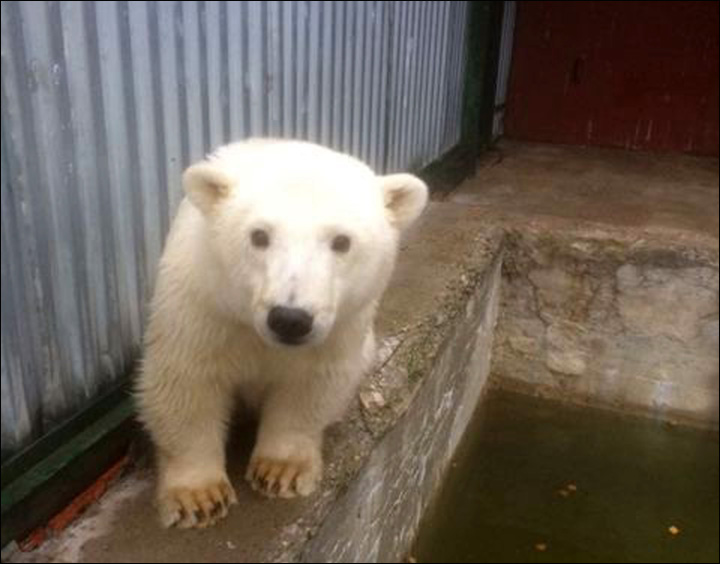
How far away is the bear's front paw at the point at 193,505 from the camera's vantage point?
2055mm

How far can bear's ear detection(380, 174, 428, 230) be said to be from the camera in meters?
2.21

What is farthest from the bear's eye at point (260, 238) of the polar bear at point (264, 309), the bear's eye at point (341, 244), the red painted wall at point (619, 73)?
the red painted wall at point (619, 73)

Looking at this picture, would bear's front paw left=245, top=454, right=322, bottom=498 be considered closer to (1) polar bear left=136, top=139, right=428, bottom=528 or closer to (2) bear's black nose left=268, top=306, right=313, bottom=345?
(1) polar bear left=136, top=139, right=428, bottom=528

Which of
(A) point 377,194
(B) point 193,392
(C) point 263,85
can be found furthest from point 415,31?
(B) point 193,392

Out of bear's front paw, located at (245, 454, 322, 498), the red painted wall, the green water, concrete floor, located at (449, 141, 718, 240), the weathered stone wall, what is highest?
the red painted wall

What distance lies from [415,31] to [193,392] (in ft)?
10.6

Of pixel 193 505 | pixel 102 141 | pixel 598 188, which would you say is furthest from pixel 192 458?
pixel 598 188

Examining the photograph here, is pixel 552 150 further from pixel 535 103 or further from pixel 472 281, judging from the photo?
pixel 472 281

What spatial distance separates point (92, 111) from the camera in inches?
84.0

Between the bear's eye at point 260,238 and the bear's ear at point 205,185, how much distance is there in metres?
0.18

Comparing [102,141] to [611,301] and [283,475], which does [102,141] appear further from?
[611,301]

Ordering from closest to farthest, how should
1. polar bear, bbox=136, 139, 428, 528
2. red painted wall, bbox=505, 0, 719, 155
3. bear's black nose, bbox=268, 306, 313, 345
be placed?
bear's black nose, bbox=268, 306, 313, 345
polar bear, bbox=136, 139, 428, 528
red painted wall, bbox=505, 0, 719, 155

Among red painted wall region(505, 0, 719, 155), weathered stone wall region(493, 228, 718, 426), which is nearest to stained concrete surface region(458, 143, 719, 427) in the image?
weathered stone wall region(493, 228, 718, 426)

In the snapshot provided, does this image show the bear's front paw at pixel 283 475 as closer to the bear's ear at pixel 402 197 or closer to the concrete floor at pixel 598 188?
the bear's ear at pixel 402 197
